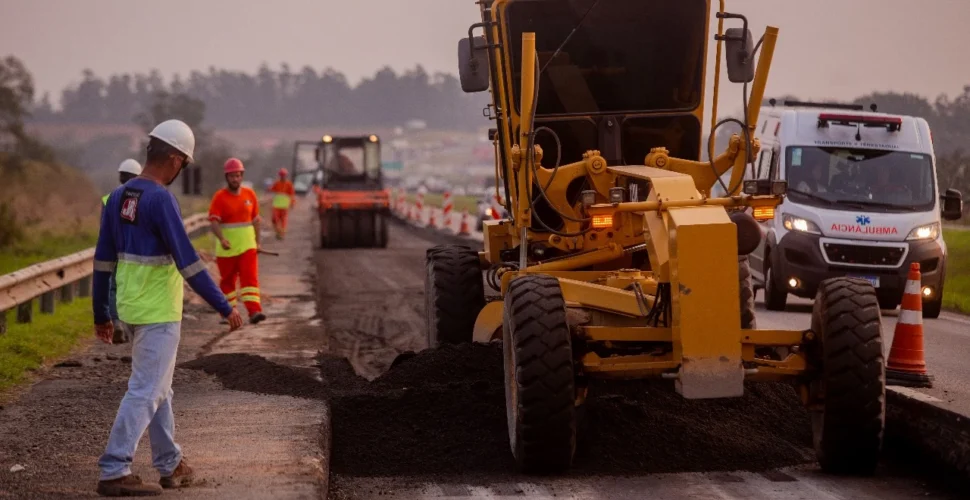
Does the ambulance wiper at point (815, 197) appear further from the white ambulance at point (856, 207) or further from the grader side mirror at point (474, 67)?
the grader side mirror at point (474, 67)

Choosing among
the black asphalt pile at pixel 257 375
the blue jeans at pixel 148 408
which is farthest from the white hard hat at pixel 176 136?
the black asphalt pile at pixel 257 375

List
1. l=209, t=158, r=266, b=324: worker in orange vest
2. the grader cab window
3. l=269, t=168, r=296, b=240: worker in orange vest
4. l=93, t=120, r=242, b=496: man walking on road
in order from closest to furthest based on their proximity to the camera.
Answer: l=93, t=120, r=242, b=496: man walking on road → the grader cab window → l=209, t=158, r=266, b=324: worker in orange vest → l=269, t=168, r=296, b=240: worker in orange vest

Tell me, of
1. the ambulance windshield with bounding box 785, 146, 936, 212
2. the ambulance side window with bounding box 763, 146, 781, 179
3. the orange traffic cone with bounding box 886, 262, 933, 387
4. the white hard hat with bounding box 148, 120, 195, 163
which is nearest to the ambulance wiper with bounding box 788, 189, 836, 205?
the ambulance windshield with bounding box 785, 146, 936, 212

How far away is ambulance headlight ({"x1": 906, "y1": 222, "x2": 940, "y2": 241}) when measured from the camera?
1741 centimetres

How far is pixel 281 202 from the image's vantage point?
34.9 meters

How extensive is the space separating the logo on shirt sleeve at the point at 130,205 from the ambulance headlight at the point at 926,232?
12044mm

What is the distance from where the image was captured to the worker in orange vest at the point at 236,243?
15.9 m

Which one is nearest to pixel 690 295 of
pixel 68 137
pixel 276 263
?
pixel 276 263

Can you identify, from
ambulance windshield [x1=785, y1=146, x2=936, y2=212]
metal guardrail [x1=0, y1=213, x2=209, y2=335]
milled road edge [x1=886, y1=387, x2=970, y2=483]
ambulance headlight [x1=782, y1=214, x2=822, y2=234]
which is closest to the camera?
milled road edge [x1=886, y1=387, x2=970, y2=483]

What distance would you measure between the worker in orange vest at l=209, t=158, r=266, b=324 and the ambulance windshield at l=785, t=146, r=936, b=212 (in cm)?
653

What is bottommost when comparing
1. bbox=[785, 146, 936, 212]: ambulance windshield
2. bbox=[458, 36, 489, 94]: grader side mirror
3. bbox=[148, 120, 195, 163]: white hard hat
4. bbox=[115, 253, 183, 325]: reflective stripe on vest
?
bbox=[785, 146, 936, 212]: ambulance windshield

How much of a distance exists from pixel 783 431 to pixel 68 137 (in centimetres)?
16689

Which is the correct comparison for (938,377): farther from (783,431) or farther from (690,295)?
(690,295)

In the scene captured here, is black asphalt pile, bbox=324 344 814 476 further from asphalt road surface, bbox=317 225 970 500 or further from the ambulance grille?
the ambulance grille
